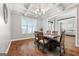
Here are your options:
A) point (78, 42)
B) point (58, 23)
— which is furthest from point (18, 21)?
point (78, 42)

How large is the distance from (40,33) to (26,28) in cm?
27

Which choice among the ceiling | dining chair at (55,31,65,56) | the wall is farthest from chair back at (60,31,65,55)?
the wall

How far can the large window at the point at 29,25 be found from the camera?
1.99 metres

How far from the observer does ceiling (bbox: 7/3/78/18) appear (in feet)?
6.48

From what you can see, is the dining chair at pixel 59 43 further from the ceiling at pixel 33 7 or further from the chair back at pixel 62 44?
the ceiling at pixel 33 7

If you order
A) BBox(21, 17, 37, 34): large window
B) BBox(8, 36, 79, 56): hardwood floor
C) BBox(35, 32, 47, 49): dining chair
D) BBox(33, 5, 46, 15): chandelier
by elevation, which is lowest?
BBox(8, 36, 79, 56): hardwood floor

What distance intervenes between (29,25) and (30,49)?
0.44 metres

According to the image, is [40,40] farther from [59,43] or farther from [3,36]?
[3,36]

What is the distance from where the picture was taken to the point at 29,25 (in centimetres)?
200

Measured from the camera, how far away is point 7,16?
1.99 m

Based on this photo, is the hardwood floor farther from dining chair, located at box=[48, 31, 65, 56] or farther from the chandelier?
the chandelier

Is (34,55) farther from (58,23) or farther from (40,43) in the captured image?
(58,23)

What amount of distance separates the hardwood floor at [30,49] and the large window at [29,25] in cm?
18

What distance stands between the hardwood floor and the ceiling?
1.67 ft
